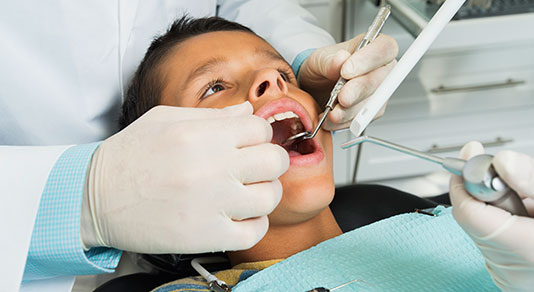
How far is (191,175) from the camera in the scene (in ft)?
2.62

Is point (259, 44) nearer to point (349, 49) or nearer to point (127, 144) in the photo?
point (349, 49)

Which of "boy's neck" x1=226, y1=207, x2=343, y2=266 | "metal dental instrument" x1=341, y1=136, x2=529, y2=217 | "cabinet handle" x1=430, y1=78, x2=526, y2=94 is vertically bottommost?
"cabinet handle" x1=430, y1=78, x2=526, y2=94

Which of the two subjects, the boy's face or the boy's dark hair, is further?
the boy's dark hair

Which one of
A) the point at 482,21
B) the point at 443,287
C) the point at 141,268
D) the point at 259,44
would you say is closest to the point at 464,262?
the point at 443,287

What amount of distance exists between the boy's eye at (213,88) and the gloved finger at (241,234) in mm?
359

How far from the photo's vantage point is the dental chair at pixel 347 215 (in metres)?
1.20

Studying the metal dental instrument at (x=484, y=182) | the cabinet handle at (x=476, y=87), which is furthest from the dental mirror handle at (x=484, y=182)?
the cabinet handle at (x=476, y=87)

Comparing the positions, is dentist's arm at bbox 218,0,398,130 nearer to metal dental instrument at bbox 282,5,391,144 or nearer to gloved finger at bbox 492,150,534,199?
metal dental instrument at bbox 282,5,391,144

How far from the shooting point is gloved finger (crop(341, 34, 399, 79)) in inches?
44.0

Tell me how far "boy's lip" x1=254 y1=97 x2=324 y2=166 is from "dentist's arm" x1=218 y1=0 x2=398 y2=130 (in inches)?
2.6

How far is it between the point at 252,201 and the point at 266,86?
0.31 meters

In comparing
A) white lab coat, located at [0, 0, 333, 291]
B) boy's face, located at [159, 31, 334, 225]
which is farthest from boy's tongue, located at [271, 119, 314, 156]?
white lab coat, located at [0, 0, 333, 291]

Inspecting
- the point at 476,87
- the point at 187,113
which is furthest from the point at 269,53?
the point at 476,87

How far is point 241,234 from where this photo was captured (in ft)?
2.80
